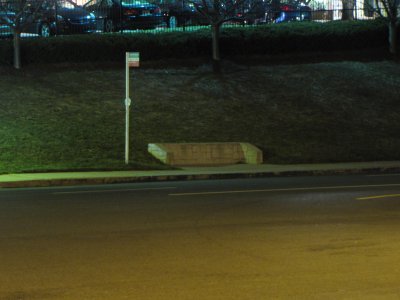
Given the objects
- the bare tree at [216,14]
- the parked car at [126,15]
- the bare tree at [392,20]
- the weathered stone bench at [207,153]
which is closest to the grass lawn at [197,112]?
the weathered stone bench at [207,153]

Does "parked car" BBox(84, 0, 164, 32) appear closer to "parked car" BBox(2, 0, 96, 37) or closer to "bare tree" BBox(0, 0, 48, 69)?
"parked car" BBox(2, 0, 96, 37)

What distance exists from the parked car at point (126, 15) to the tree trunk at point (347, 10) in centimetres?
A: 962

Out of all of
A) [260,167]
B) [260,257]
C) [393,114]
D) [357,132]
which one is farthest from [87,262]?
[393,114]

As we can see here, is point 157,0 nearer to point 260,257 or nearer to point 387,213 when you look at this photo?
point 387,213

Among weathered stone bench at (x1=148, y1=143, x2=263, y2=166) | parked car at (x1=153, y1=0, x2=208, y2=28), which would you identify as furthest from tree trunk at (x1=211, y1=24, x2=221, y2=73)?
weathered stone bench at (x1=148, y1=143, x2=263, y2=166)

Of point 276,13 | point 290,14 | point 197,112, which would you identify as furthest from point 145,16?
point 197,112

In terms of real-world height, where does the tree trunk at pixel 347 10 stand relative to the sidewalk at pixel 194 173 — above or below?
above

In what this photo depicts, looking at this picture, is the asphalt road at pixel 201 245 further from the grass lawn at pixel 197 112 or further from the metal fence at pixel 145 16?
the metal fence at pixel 145 16

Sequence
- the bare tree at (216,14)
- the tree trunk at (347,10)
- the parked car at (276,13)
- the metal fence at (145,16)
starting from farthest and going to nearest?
the tree trunk at (347,10) < the parked car at (276,13) < the metal fence at (145,16) < the bare tree at (216,14)

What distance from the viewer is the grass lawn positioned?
2150cm

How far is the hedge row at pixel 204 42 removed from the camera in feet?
95.7

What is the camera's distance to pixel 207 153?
70.7 ft

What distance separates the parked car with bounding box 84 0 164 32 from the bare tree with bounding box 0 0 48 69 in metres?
4.57

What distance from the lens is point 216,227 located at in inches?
412
